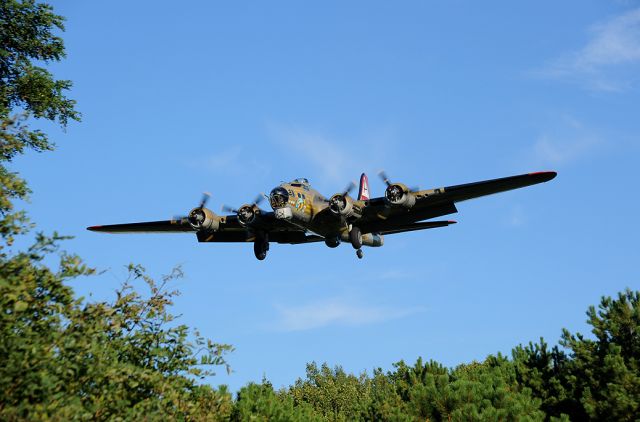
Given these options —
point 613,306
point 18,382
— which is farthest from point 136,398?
point 613,306

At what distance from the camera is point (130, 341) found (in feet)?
48.6

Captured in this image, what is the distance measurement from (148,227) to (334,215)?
1226cm

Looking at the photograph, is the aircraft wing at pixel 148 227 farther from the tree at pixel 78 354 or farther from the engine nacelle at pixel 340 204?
the tree at pixel 78 354

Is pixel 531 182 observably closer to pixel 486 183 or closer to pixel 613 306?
pixel 486 183

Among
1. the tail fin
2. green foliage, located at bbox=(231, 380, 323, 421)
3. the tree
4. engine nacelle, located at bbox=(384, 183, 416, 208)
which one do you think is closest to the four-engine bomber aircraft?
engine nacelle, located at bbox=(384, 183, 416, 208)

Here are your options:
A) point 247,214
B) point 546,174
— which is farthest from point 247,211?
point 546,174

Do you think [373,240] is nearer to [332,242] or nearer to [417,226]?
[417,226]

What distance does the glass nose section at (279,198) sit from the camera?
3306 cm

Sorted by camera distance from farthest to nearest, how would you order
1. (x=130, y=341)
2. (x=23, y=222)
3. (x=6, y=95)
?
(x=6, y=95)
(x=130, y=341)
(x=23, y=222)

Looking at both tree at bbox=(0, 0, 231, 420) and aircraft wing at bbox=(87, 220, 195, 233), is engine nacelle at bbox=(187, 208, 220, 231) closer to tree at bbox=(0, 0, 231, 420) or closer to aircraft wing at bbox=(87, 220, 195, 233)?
aircraft wing at bbox=(87, 220, 195, 233)

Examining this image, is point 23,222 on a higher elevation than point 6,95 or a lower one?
lower

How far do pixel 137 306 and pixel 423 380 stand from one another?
947 inches

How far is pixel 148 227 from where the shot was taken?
135ft

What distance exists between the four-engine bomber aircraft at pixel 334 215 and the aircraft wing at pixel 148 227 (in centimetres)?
27
